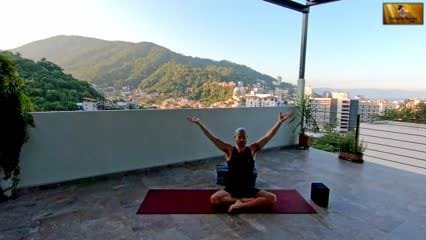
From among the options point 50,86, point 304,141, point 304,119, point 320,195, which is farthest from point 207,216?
point 304,119

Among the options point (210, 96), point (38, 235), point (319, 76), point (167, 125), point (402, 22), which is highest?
point (402, 22)

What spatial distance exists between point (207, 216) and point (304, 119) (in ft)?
13.3

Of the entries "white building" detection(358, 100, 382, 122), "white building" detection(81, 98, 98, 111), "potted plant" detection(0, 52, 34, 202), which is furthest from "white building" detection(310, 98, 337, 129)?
"potted plant" detection(0, 52, 34, 202)

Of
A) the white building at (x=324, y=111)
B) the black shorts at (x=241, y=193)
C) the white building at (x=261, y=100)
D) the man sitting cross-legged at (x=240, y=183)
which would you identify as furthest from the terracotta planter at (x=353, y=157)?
the black shorts at (x=241, y=193)

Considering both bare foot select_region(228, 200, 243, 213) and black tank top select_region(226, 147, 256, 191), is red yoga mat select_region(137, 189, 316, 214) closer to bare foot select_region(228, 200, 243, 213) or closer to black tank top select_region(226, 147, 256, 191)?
bare foot select_region(228, 200, 243, 213)

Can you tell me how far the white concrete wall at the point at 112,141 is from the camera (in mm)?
3455

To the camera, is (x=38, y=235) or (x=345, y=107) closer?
(x=38, y=235)

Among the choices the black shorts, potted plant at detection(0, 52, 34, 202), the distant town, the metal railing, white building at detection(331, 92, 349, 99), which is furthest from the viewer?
white building at detection(331, 92, 349, 99)

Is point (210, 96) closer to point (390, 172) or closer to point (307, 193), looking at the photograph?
point (307, 193)

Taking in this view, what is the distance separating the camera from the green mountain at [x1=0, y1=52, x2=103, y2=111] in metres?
3.52

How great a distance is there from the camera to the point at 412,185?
13.0 feet

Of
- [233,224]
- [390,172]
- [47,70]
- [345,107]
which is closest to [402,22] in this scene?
[345,107]

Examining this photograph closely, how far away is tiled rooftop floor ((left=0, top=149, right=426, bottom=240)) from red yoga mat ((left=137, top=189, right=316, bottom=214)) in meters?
0.10

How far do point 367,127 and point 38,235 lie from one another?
20.6 ft
